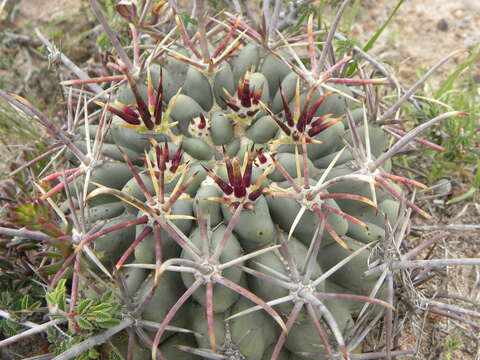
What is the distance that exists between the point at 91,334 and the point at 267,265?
628 millimetres

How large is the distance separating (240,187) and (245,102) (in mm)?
385

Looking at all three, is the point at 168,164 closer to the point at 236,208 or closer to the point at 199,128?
the point at 199,128

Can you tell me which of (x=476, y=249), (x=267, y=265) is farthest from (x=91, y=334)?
(x=476, y=249)

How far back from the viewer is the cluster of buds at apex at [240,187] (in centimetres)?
143

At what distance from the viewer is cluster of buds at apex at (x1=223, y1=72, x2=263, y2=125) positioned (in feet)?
5.51

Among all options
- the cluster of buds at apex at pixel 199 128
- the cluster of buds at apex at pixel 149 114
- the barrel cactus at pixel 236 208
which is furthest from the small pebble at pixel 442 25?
the cluster of buds at apex at pixel 149 114

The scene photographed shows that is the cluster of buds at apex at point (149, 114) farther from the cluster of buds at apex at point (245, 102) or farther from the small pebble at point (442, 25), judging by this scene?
the small pebble at point (442, 25)

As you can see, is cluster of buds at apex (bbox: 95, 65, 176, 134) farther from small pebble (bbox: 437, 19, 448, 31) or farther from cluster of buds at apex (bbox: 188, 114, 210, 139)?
small pebble (bbox: 437, 19, 448, 31)

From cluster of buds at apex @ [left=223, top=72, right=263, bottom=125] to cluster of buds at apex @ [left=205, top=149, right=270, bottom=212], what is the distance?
28 centimetres

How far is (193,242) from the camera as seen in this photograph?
1499 mm

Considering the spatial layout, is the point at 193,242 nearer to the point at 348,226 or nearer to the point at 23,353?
the point at 348,226

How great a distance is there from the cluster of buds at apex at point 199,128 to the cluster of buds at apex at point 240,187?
30 centimetres

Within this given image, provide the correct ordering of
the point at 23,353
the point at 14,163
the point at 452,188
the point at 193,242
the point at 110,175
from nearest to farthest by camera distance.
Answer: the point at 193,242
the point at 110,175
the point at 23,353
the point at 14,163
the point at 452,188

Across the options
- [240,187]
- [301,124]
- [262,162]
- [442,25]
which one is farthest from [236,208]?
[442,25]
